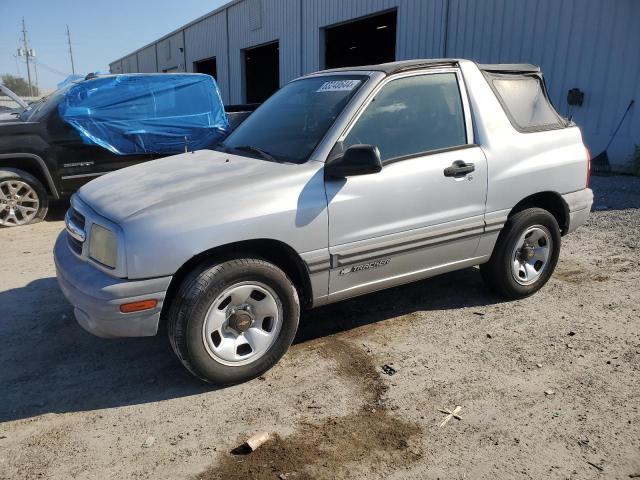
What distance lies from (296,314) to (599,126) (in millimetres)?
9434

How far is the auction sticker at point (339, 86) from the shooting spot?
3635 millimetres

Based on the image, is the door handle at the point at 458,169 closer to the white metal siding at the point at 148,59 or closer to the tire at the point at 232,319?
the tire at the point at 232,319

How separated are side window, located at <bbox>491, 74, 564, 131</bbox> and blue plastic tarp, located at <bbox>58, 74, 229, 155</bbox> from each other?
15.3 ft

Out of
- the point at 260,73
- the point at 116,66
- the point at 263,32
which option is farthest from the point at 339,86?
the point at 116,66

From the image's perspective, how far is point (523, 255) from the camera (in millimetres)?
4324

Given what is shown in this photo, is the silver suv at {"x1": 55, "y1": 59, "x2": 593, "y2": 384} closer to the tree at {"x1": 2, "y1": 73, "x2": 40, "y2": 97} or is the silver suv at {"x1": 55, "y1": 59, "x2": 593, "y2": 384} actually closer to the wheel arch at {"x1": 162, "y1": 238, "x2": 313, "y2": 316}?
the wheel arch at {"x1": 162, "y1": 238, "x2": 313, "y2": 316}

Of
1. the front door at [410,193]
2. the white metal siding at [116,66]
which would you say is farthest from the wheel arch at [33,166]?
the white metal siding at [116,66]

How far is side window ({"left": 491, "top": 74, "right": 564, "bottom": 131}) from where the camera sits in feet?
13.6

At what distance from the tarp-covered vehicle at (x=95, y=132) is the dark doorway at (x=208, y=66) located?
18961 mm

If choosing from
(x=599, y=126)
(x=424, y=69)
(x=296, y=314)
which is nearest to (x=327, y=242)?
(x=296, y=314)

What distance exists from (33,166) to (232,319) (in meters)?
5.41

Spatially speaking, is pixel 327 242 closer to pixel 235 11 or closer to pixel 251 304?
pixel 251 304

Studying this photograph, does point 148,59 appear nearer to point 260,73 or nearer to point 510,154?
point 260,73

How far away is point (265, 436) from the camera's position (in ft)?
8.86
